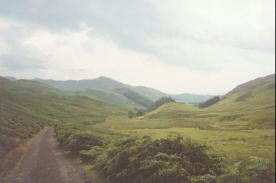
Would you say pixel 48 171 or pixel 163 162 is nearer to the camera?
pixel 163 162

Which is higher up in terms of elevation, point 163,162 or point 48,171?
point 163,162

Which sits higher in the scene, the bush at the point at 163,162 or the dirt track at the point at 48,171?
the bush at the point at 163,162

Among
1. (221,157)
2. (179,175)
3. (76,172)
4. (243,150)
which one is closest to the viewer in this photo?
(179,175)

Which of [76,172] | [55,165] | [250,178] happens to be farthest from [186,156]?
[55,165]

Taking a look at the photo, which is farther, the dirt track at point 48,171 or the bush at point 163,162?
the dirt track at point 48,171

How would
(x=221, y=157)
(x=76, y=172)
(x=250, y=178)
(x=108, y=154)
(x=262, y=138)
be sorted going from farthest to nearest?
(x=262, y=138)
(x=76, y=172)
(x=108, y=154)
(x=221, y=157)
(x=250, y=178)

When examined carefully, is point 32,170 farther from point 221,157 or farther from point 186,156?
point 221,157

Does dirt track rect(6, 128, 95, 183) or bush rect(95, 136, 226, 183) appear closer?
bush rect(95, 136, 226, 183)

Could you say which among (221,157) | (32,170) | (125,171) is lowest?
(32,170)

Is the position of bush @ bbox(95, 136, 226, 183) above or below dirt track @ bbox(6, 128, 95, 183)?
above

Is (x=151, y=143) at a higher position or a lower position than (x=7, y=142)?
higher

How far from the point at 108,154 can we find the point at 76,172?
16.6 ft

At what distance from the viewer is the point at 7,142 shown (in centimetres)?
3431

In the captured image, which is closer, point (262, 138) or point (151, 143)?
point (151, 143)
